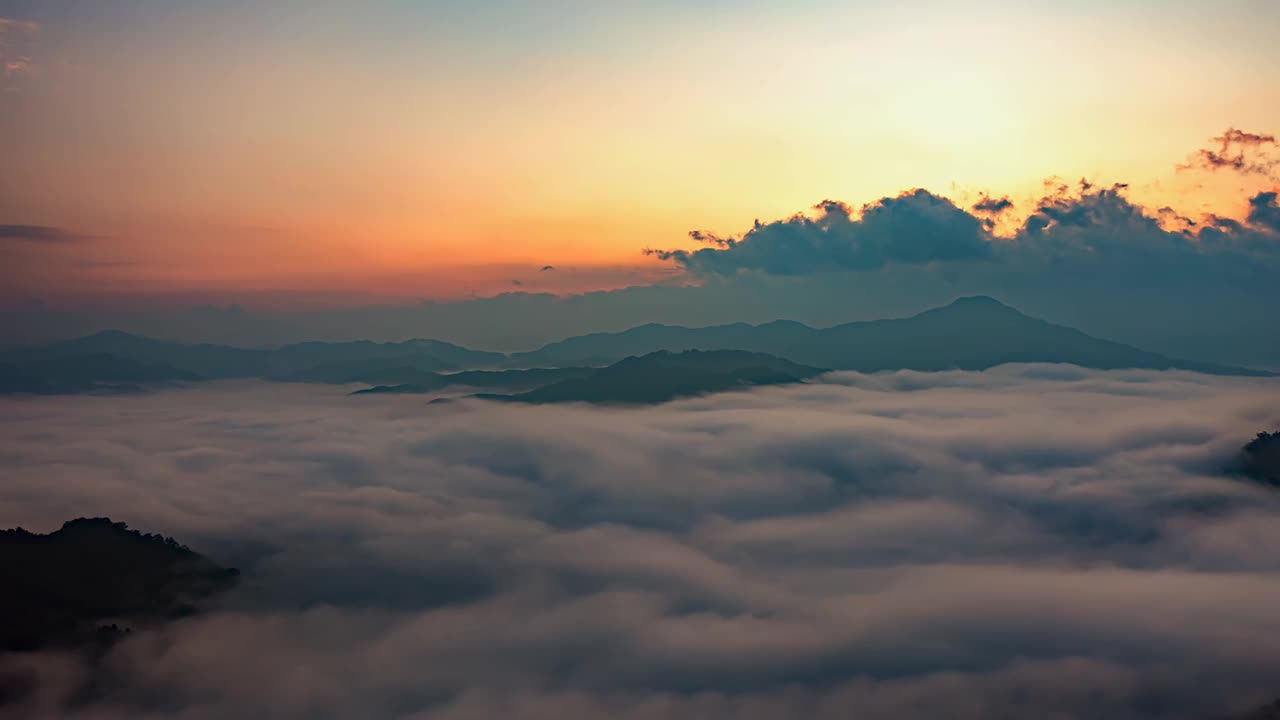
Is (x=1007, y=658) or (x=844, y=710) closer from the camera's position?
(x=844, y=710)

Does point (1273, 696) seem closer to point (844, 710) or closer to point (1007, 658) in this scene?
point (1007, 658)

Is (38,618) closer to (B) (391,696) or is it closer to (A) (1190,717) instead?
(B) (391,696)

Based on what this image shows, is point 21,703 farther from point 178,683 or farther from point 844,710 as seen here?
point 844,710

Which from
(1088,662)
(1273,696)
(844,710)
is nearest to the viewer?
(1273,696)

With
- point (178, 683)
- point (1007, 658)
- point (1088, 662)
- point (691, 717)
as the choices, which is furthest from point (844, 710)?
point (178, 683)

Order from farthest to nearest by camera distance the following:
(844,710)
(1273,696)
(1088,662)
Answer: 1. (1088,662)
2. (844,710)
3. (1273,696)

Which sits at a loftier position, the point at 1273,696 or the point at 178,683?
the point at 1273,696

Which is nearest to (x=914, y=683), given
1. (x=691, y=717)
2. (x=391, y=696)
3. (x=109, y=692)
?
(x=691, y=717)

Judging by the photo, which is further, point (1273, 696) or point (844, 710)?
point (844, 710)

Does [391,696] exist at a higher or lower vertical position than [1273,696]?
lower
